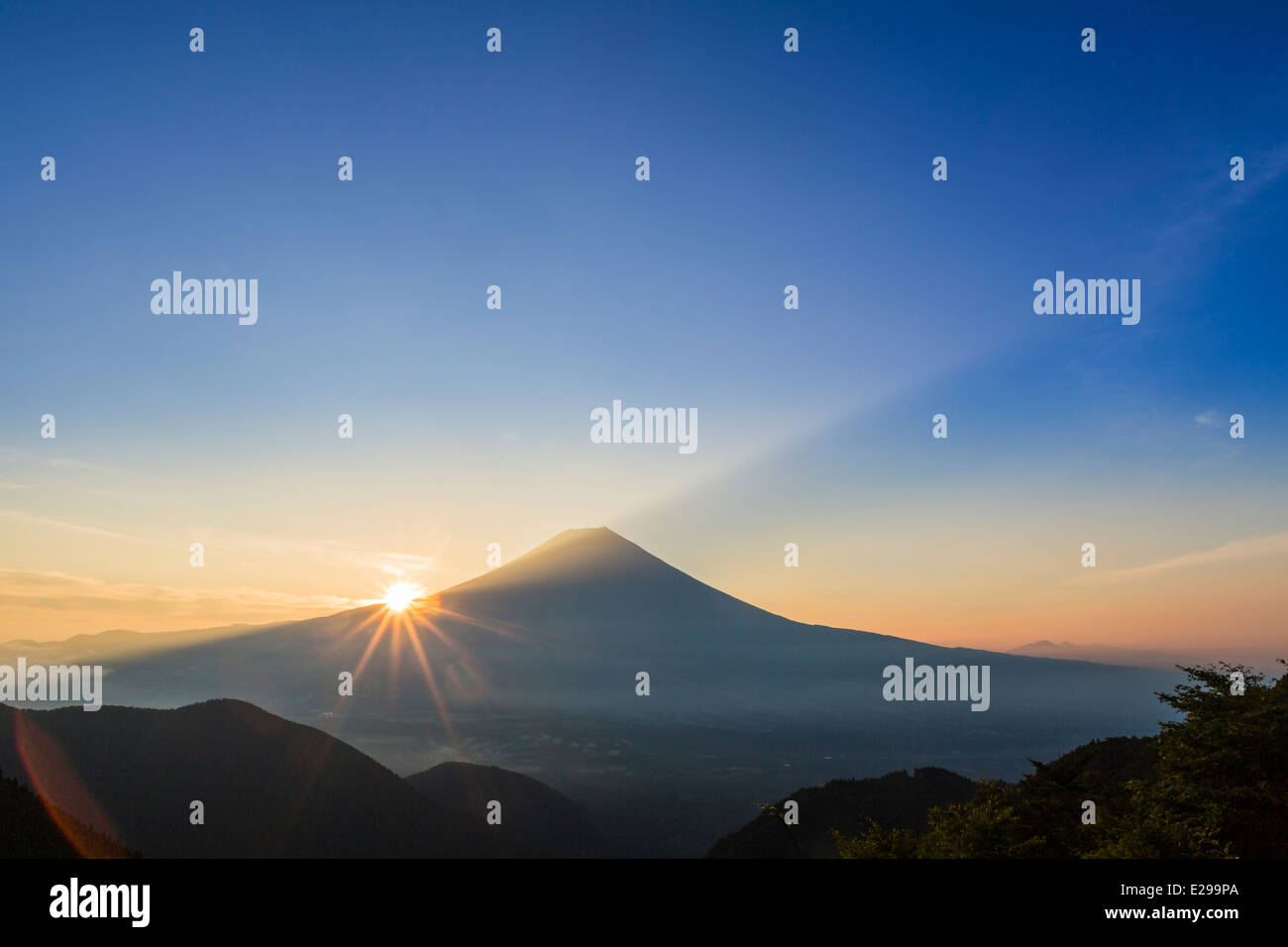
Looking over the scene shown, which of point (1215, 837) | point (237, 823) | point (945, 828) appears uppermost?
point (1215, 837)

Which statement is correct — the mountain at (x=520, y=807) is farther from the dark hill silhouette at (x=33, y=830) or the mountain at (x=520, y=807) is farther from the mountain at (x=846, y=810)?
the dark hill silhouette at (x=33, y=830)

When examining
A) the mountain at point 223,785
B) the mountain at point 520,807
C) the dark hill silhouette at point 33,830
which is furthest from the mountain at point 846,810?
the dark hill silhouette at point 33,830

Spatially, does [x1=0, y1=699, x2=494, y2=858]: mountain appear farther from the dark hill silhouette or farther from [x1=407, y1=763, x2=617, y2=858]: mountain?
the dark hill silhouette
